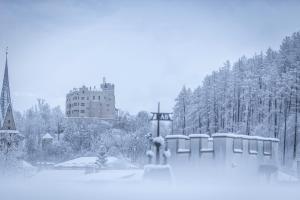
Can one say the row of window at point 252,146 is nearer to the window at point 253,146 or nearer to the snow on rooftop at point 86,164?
the window at point 253,146

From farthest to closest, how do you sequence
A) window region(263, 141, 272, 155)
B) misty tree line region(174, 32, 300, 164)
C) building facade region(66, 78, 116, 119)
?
building facade region(66, 78, 116, 119)
misty tree line region(174, 32, 300, 164)
window region(263, 141, 272, 155)

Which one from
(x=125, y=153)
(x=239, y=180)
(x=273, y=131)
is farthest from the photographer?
(x=125, y=153)

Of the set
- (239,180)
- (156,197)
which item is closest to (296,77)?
(239,180)

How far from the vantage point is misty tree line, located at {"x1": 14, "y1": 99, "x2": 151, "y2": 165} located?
199 ft

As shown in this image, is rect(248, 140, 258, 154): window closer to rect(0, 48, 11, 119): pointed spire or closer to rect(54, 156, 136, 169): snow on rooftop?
rect(54, 156, 136, 169): snow on rooftop

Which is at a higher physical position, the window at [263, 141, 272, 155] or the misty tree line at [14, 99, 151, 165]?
the window at [263, 141, 272, 155]

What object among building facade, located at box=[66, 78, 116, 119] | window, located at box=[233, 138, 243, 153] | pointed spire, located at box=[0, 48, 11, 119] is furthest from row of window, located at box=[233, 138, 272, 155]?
building facade, located at box=[66, 78, 116, 119]

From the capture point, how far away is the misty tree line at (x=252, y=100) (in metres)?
44.8

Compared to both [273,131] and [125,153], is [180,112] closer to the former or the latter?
[125,153]

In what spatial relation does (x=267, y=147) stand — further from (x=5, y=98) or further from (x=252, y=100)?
(x=5, y=98)

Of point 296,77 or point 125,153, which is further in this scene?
point 125,153

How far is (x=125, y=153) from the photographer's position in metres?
60.1

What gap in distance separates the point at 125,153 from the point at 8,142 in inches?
574

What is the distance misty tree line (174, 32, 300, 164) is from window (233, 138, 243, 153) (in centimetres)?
2148
